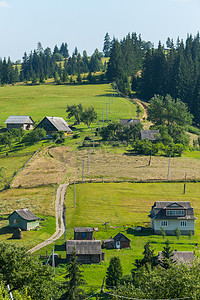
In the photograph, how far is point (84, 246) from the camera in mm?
60781

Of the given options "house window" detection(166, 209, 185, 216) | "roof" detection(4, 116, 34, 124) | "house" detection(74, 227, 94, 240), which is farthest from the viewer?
"roof" detection(4, 116, 34, 124)

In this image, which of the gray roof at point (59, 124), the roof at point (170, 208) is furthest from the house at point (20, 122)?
the roof at point (170, 208)

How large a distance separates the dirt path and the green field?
221 feet

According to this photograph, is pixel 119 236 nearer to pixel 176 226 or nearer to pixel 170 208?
pixel 170 208

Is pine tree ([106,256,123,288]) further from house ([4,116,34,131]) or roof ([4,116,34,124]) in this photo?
roof ([4,116,34,124])

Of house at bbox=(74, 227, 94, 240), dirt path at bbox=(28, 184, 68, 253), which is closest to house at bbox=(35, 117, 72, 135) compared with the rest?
dirt path at bbox=(28, 184, 68, 253)

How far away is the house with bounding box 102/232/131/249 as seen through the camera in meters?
63.8

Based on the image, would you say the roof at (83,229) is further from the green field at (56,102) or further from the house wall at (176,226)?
the green field at (56,102)

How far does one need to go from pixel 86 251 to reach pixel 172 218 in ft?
Answer: 58.5

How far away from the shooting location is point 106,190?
3460 inches

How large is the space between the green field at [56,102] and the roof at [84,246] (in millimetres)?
93699

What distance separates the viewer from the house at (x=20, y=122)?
470 feet

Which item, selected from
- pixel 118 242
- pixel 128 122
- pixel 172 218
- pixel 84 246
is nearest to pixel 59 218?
pixel 118 242

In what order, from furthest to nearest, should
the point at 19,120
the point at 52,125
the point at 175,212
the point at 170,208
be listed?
the point at 19,120 < the point at 52,125 < the point at 175,212 < the point at 170,208
